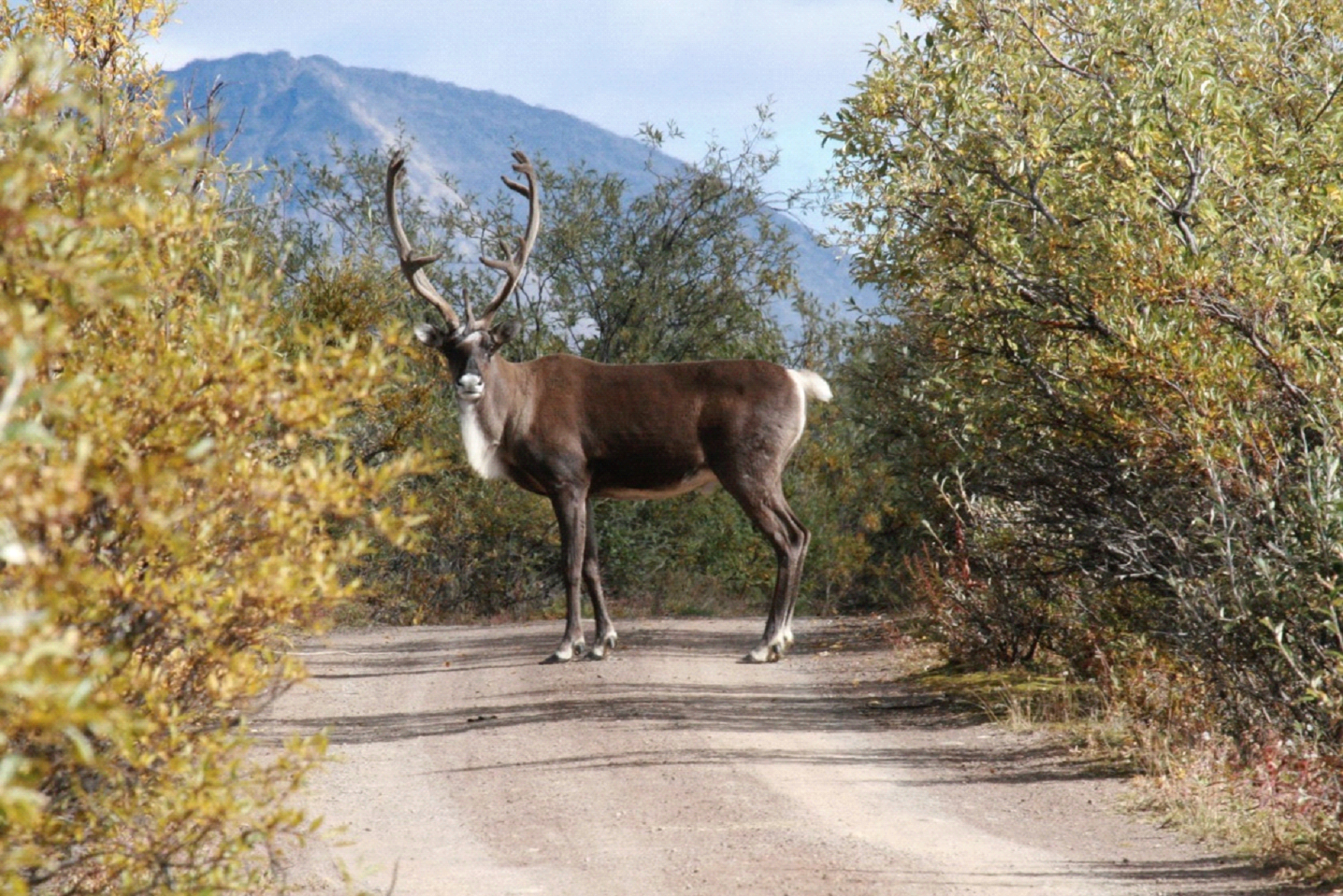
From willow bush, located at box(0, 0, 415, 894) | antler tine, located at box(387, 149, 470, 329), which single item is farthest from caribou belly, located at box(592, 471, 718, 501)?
willow bush, located at box(0, 0, 415, 894)

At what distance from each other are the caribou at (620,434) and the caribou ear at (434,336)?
0.14 ft

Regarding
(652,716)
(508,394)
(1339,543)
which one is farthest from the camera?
(508,394)

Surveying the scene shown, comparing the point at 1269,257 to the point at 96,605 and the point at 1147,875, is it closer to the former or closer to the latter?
the point at 1147,875

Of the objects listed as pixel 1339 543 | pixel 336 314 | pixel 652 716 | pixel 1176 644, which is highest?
pixel 336 314

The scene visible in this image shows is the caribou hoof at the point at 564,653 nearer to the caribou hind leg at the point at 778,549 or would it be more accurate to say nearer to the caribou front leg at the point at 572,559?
the caribou front leg at the point at 572,559

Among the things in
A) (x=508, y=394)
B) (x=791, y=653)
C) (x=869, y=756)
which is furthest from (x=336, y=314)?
(x=869, y=756)

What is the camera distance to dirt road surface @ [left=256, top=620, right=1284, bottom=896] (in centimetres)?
640

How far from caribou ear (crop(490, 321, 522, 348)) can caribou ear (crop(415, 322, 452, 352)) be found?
38 centimetres

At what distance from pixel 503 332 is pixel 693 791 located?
19.2ft

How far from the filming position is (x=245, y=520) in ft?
14.1

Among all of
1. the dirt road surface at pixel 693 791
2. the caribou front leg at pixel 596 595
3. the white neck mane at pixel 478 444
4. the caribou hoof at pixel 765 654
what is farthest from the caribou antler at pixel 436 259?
the caribou hoof at pixel 765 654

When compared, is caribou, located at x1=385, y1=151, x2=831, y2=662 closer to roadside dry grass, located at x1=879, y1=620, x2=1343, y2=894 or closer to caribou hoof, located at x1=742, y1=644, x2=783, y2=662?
caribou hoof, located at x1=742, y1=644, x2=783, y2=662

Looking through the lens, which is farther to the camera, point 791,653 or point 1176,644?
point 791,653

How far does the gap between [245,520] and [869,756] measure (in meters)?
5.91
